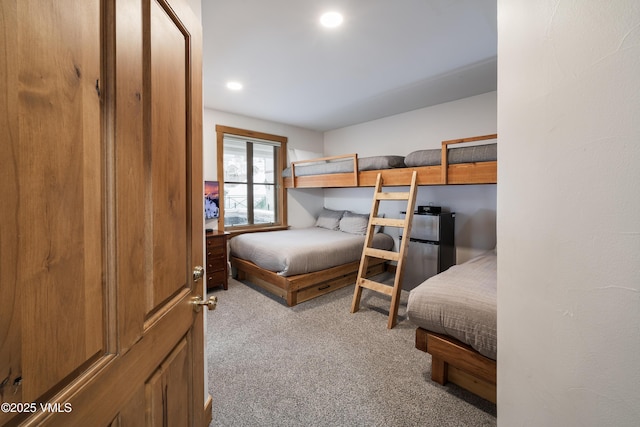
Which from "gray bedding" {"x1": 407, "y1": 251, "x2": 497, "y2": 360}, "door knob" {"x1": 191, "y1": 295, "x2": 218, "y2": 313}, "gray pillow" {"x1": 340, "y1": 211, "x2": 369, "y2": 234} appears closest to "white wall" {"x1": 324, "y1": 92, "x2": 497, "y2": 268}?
"gray pillow" {"x1": 340, "y1": 211, "x2": 369, "y2": 234}

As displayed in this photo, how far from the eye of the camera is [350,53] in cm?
232

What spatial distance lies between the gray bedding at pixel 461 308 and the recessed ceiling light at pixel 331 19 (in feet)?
6.47

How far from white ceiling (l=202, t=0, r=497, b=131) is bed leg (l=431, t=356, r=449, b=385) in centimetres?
236

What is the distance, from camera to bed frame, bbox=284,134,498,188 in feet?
7.54

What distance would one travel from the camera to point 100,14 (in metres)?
0.51

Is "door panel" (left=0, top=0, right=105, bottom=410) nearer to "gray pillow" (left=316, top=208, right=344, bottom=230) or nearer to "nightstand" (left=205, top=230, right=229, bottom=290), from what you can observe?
"nightstand" (left=205, top=230, right=229, bottom=290)

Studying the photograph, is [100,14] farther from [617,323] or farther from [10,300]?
[617,323]

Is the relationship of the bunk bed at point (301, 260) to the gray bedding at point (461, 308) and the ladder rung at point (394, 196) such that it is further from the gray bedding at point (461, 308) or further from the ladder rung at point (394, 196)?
the gray bedding at point (461, 308)

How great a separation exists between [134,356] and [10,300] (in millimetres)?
343

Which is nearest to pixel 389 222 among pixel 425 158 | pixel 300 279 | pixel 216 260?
pixel 425 158

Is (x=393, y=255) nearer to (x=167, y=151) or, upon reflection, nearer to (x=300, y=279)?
(x=300, y=279)

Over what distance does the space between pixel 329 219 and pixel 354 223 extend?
66 cm

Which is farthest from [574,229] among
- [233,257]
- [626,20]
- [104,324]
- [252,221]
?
[252,221]

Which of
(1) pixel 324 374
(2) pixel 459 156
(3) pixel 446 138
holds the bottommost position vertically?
(1) pixel 324 374
